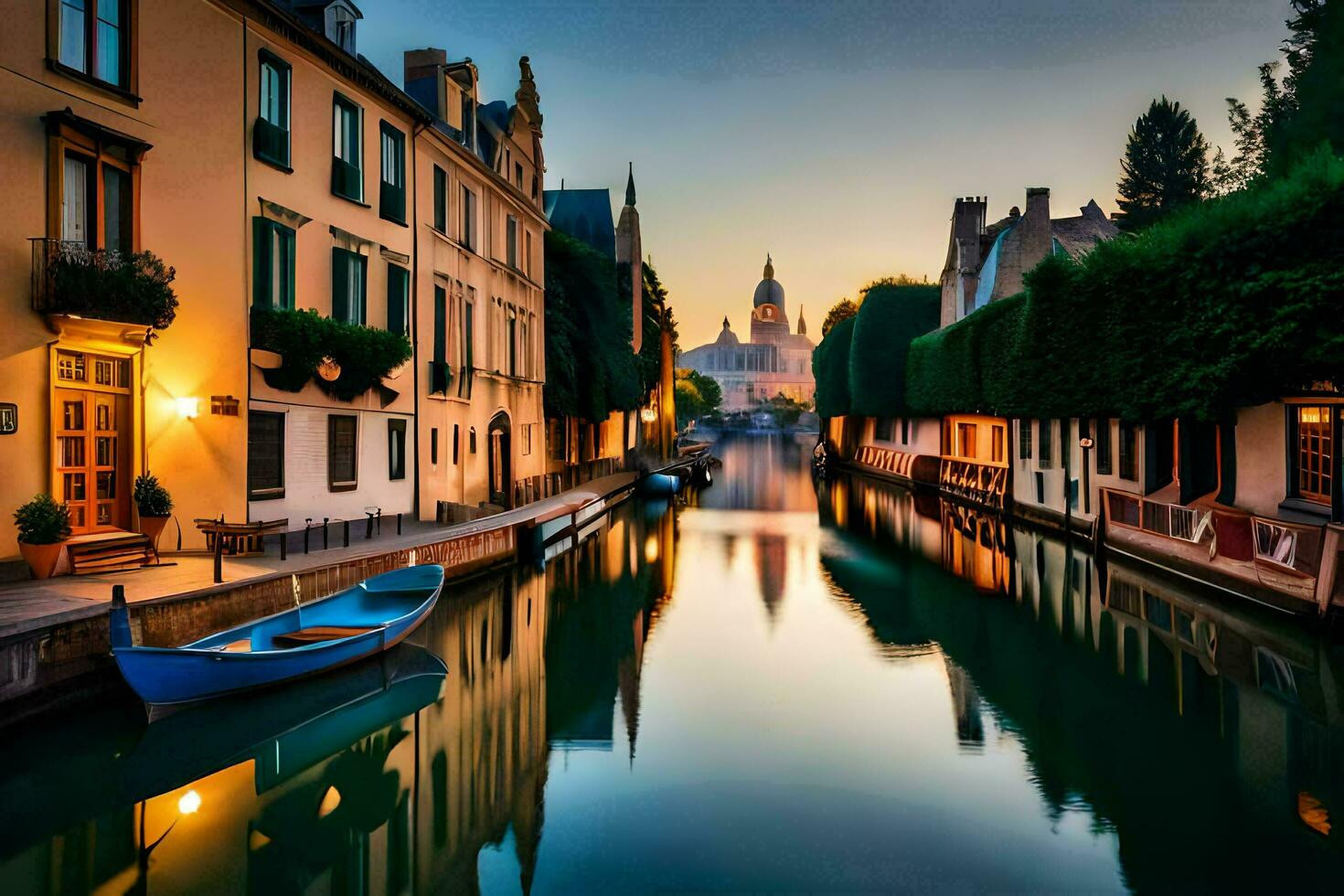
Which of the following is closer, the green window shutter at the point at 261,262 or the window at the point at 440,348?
the green window shutter at the point at 261,262

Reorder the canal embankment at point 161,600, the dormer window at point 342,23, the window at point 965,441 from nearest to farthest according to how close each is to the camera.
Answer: the canal embankment at point 161,600 < the dormer window at point 342,23 < the window at point 965,441

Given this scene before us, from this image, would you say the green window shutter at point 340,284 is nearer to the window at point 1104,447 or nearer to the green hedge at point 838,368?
the window at point 1104,447

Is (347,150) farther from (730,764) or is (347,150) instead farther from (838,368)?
(838,368)

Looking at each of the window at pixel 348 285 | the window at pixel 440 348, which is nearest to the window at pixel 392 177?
the window at pixel 348 285

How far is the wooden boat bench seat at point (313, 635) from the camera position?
12.0 m

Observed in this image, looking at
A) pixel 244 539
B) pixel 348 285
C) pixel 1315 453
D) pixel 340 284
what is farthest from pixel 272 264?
pixel 1315 453

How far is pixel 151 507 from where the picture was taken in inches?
531

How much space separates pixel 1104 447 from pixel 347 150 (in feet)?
72.0

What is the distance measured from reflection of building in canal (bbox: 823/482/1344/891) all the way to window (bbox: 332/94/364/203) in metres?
13.5

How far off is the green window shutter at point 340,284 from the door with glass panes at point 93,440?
17.8 feet

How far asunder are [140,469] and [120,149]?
464 cm

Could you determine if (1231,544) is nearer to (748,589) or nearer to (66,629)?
(748,589)

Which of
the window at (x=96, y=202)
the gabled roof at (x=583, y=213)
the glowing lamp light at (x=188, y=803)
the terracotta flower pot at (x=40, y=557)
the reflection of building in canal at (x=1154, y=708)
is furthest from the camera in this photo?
the gabled roof at (x=583, y=213)

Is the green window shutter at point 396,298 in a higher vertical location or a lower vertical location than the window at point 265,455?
higher
